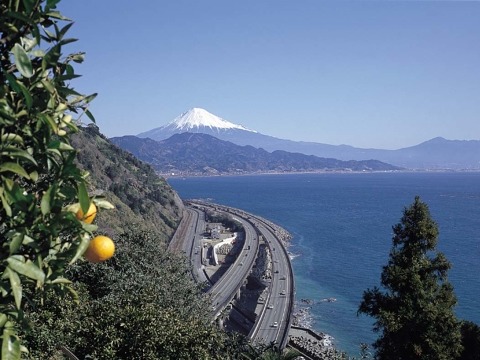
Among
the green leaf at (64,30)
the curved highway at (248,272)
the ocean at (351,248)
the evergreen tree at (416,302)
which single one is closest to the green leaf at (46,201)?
the green leaf at (64,30)

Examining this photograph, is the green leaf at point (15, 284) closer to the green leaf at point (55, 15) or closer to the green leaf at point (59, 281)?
the green leaf at point (59, 281)

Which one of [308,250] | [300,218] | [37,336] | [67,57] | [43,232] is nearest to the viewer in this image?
[43,232]

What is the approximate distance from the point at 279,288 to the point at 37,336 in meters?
41.0

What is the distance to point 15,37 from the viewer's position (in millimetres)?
2789

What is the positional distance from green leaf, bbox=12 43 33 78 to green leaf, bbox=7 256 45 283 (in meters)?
1.04

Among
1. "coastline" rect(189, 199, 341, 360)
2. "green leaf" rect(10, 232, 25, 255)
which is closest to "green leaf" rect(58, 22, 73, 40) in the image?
"green leaf" rect(10, 232, 25, 255)

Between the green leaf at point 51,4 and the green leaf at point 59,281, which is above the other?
the green leaf at point 51,4

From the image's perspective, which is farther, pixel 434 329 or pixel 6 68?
pixel 434 329

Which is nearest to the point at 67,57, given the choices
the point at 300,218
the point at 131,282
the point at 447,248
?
the point at 131,282

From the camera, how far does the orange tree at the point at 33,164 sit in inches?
95.0

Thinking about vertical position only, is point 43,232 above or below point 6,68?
below

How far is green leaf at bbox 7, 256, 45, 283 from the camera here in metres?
2.29

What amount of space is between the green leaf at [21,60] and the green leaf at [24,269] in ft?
3.40

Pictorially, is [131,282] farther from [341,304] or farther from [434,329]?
[341,304]
